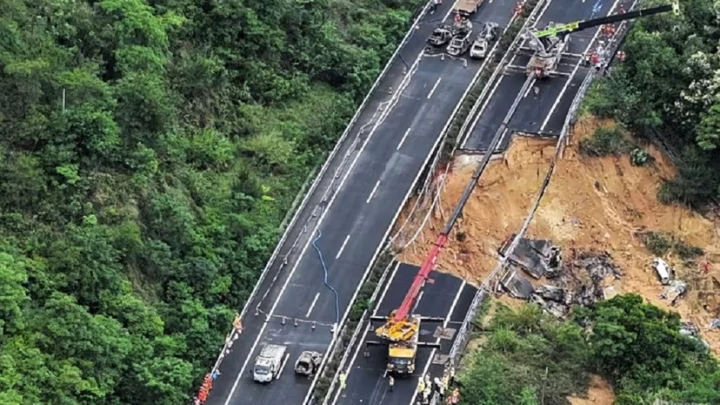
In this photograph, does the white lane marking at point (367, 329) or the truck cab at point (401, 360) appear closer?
the white lane marking at point (367, 329)

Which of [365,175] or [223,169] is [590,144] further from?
[223,169]

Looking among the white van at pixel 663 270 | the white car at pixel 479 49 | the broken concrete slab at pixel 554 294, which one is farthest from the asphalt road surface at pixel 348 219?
the white van at pixel 663 270

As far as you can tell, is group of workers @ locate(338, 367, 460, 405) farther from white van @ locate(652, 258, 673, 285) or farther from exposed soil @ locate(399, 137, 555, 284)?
white van @ locate(652, 258, 673, 285)

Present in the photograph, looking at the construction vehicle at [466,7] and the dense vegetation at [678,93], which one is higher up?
the construction vehicle at [466,7]

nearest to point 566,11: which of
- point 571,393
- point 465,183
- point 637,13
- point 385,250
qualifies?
point 637,13

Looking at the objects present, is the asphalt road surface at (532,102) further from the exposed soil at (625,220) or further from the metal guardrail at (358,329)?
the metal guardrail at (358,329)

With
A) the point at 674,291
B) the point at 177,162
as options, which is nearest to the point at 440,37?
the point at 674,291

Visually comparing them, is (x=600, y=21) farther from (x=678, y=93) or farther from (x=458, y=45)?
(x=458, y=45)

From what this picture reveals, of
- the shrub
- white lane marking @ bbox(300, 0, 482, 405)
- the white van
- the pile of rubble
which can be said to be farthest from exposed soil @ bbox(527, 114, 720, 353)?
white lane marking @ bbox(300, 0, 482, 405)
